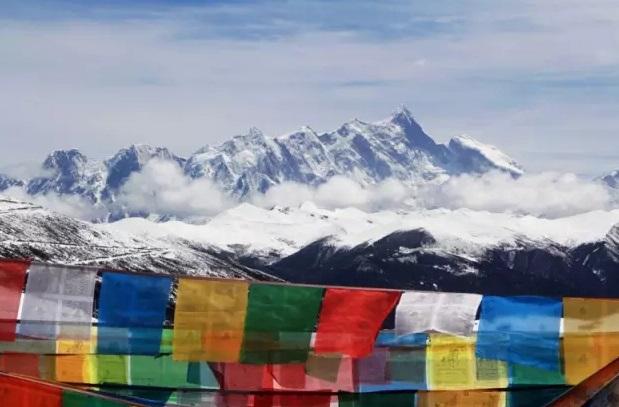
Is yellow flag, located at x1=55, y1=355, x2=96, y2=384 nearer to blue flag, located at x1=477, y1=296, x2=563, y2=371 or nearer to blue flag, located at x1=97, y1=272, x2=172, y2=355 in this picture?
blue flag, located at x1=97, y1=272, x2=172, y2=355

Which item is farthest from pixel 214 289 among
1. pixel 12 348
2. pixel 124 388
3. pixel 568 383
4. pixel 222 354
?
pixel 568 383

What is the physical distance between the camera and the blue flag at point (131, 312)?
14188mm

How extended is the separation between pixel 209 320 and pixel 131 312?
103 centimetres

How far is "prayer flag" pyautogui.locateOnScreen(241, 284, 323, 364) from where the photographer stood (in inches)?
558

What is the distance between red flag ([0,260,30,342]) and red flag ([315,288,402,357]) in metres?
3.83

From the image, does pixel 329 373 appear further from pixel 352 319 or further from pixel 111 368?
pixel 111 368

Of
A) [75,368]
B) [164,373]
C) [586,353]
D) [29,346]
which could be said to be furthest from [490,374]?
[29,346]

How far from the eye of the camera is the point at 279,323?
14.3 meters

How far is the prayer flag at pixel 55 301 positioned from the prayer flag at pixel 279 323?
205 cm

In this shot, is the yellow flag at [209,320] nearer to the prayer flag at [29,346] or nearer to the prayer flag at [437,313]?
the prayer flag at [29,346]

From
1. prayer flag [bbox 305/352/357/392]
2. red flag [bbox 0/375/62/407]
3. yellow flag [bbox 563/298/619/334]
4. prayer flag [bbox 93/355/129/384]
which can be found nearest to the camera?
red flag [bbox 0/375/62/407]

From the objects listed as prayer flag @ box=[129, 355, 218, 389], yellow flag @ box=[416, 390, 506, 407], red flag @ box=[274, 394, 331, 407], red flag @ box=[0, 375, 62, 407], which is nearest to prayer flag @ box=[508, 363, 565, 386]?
yellow flag @ box=[416, 390, 506, 407]

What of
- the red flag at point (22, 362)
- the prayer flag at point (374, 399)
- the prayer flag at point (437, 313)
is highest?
the prayer flag at point (437, 313)

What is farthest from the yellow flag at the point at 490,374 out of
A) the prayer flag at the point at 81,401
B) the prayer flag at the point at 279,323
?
the prayer flag at the point at 81,401
